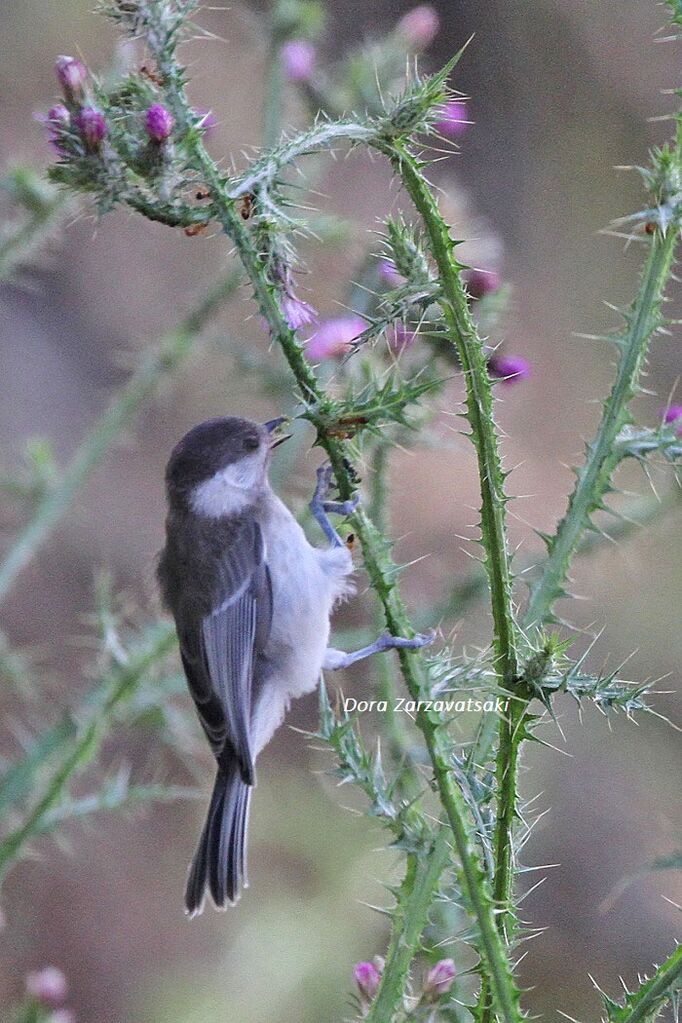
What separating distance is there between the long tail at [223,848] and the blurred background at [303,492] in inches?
77.1

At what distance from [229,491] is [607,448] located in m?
1.06

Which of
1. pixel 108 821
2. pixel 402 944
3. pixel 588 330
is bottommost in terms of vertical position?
pixel 108 821

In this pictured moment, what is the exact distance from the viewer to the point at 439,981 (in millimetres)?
1675

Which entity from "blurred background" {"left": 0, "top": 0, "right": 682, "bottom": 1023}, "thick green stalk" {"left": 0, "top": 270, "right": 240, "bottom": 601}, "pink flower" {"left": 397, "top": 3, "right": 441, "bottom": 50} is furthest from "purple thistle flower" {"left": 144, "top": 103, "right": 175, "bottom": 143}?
"blurred background" {"left": 0, "top": 0, "right": 682, "bottom": 1023}

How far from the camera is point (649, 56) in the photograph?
7.05 m

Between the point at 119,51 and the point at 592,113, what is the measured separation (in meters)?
4.85

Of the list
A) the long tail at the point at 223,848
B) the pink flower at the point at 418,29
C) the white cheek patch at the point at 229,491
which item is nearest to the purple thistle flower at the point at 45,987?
the long tail at the point at 223,848

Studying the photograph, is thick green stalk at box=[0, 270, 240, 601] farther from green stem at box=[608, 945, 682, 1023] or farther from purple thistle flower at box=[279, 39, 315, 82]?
green stem at box=[608, 945, 682, 1023]

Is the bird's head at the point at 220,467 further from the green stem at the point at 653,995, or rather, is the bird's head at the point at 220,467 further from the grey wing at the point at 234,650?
the green stem at the point at 653,995

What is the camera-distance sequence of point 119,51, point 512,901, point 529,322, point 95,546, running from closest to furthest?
point 512,901, point 119,51, point 95,546, point 529,322

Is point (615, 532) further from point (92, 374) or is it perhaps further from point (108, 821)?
point (92, 374)

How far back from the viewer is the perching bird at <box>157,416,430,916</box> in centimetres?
230

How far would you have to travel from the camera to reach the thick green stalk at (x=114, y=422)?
121 inches

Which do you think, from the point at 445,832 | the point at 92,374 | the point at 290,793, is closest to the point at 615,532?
the point at 445,832
